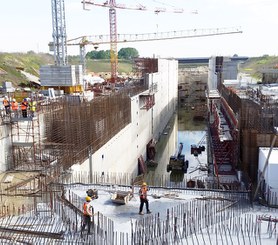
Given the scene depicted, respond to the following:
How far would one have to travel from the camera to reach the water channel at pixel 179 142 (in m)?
31.0

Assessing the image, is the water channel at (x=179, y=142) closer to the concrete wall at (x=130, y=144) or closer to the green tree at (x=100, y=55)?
the concrete wall at (x=130, y=144)

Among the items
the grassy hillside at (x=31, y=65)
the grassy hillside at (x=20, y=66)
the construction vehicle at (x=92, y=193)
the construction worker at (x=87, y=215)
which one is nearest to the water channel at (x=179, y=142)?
the construction vehicle at (x=92, y=193)

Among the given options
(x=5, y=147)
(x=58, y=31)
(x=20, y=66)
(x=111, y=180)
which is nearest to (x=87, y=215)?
(x=5, y=147)

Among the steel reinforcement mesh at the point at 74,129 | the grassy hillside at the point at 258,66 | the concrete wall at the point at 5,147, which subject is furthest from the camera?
the grassy hillside at the point at 258,66

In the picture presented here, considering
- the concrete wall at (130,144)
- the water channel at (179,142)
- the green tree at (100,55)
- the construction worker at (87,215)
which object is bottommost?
the water channel at (179,142)

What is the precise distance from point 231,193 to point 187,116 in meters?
57.8

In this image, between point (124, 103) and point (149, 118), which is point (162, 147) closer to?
point (149, 118)

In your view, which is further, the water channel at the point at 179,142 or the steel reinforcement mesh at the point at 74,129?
the water channel at the point at 179,142

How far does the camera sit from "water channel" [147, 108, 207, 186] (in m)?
31.0

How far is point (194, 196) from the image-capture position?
43.1 ft

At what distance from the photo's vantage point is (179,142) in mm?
46594

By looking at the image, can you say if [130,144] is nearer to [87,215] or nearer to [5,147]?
[5,147]

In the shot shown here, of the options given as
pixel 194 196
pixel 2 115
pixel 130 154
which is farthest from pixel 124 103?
pixel 194 196

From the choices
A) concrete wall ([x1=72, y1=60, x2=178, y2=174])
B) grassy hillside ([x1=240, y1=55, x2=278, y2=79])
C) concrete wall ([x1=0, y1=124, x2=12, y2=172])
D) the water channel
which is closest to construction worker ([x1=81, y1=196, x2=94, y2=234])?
concrete wall ([x1=72, y1=60, x2=178, y2=174])
